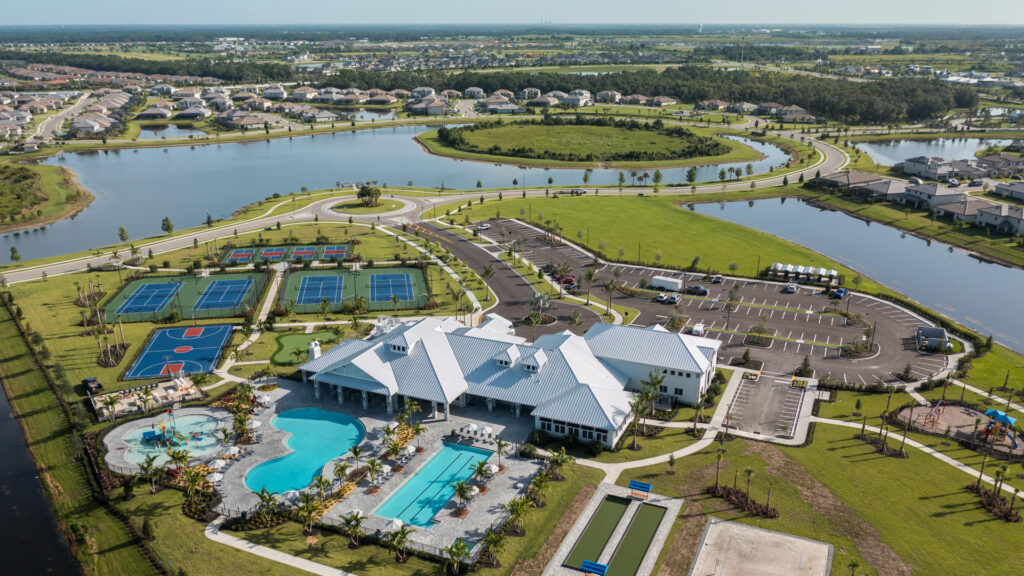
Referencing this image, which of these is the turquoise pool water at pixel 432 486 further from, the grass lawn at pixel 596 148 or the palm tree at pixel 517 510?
the grass lawn at pixel 596 148

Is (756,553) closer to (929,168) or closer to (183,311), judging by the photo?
(183,311)

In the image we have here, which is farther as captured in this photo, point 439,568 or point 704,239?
point 704,239

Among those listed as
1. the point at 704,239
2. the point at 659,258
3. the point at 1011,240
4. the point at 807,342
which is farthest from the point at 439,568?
the point at 1011,240

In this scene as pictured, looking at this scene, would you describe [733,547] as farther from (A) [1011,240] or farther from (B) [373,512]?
(A) [1011,240]

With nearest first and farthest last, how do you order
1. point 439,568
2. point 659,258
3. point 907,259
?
point 439,568, point 659,258, point 907,259

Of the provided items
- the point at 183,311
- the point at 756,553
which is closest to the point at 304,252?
the point at 183,311
